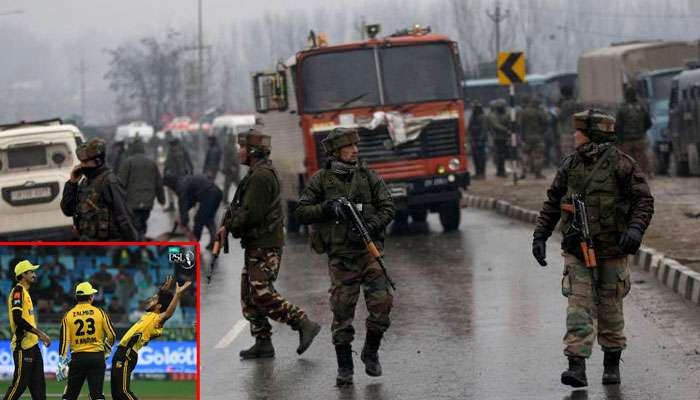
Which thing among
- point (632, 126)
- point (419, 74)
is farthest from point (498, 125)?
point (419, 74)

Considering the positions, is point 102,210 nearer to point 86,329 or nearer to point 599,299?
point 599,299

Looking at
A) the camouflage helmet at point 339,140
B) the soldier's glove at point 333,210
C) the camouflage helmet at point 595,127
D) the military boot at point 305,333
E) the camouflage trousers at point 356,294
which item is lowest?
the military boot at point 305,333

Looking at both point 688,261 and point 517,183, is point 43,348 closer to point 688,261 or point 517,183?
point 688,261

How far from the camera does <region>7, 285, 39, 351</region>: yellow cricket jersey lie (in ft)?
26.1

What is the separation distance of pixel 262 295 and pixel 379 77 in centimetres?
1084

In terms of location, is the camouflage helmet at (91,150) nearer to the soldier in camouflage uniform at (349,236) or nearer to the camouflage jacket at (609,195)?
the soldier in camouflage uniform at (349,236)

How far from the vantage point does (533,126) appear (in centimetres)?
3197

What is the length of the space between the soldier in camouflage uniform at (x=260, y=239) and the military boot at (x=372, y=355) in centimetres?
113

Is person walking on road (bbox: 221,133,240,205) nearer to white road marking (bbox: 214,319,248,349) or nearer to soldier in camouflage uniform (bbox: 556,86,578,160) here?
soldier in camouflage uniform (bbox: 556,86,578,160)

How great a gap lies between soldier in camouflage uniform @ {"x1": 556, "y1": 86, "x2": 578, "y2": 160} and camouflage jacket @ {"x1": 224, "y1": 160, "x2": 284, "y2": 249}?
22004 mm

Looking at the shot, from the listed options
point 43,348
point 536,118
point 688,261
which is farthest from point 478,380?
point 536,118

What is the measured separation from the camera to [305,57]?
22.4 m

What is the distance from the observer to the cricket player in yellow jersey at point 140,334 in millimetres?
7770

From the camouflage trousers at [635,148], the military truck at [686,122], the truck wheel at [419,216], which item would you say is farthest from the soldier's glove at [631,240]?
the military truck at [686,122]
